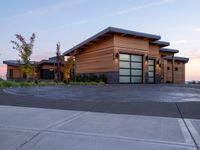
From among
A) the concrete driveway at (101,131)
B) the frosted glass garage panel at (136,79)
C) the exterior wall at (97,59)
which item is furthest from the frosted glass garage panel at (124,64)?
the concrete driveway at (101,131)

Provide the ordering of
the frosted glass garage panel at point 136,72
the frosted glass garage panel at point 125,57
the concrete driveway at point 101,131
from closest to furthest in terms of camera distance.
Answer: the concrete driveway at point 101,131 → the frosted glass garage panel at point 125,57 → the frosted glass garage panel at point 136,72

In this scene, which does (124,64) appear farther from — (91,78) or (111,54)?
(91,78)

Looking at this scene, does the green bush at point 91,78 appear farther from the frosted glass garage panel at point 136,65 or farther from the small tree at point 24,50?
the small tree at point 24,50

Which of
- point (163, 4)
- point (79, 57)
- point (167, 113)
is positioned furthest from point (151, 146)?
point (79, 57)

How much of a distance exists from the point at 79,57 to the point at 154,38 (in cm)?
888

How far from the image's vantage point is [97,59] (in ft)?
74.1

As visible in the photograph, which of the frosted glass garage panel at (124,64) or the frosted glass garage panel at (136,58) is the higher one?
the frosted glass garage panel at (136,58)

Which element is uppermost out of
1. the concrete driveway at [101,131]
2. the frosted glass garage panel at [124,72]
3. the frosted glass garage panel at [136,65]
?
the frosted glass garage panel at [136,65]

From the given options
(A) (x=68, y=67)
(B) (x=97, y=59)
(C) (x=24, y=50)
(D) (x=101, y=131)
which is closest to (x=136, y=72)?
(B) (x=97, y=59)

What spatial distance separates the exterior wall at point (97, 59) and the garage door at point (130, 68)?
109 cm

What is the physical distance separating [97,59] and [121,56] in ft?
9.39

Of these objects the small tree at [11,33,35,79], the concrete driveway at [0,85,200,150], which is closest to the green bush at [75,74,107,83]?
the small tree at [11,33,35,79]

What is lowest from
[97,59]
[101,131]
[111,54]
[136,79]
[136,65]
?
[101,131]

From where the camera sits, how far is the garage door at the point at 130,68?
68.5ft
